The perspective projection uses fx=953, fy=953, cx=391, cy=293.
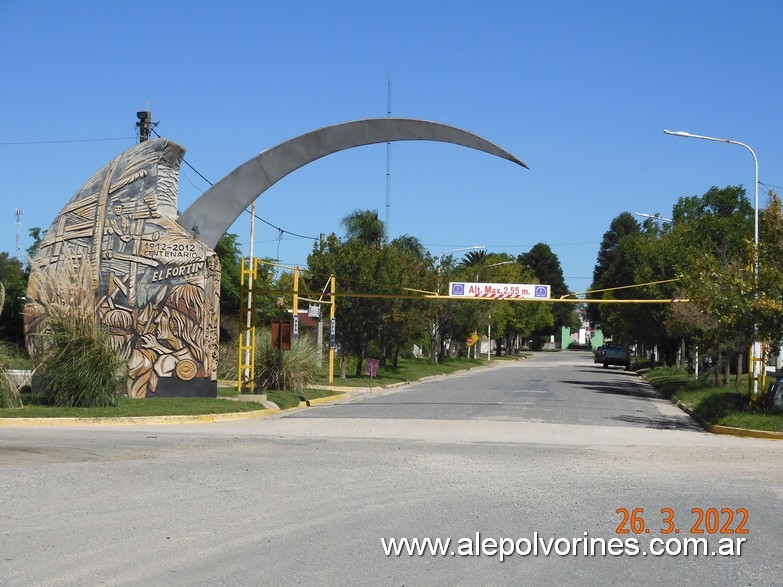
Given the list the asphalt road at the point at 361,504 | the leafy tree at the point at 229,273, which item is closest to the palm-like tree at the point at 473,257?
the leafy tree at the point at 229,273

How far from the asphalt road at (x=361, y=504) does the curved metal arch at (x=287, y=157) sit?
753 cm

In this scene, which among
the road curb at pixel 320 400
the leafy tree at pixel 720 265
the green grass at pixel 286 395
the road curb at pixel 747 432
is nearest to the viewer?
the road curb at pixel 747 432

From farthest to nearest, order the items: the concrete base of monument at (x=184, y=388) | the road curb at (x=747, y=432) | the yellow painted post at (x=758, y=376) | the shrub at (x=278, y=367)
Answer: the shrub at (x=278, y=367)
the yellow painted post at (x=758, y=376)
the concrete base of monument at (x=184, y=388)
the road curb at (x=747, y=432)

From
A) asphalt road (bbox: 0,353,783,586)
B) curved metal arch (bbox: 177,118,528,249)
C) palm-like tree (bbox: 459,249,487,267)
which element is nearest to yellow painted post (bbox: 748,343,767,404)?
asphalt road (bbox: 0,353,783,586)

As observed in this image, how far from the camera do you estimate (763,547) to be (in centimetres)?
840

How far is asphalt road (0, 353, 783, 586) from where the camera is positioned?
744 centimetres

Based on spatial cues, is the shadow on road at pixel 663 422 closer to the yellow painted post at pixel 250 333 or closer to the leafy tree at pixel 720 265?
the leafy tree at pixel 720 265

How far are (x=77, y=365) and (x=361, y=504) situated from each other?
43.1 ft

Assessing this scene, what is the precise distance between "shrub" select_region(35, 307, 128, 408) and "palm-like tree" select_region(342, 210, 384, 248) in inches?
1779

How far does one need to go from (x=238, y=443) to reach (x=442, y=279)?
41541 mm

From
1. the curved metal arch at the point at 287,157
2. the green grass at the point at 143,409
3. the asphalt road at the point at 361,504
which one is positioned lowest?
the asphalt road at the point at 361,504

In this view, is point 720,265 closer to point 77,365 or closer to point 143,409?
point 143,409

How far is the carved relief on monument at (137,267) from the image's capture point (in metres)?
23.6

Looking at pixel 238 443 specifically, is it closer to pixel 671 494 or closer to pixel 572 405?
pixel 671 494
